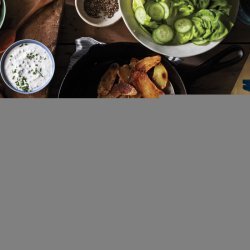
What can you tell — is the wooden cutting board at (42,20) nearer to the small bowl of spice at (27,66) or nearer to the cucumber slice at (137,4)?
the small bowl of spice at (27,66)

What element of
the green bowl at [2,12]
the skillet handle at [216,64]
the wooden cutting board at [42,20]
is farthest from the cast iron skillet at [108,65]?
the green bowl at [2,12]

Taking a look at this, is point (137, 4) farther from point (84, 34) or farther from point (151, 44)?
point (84, 34)

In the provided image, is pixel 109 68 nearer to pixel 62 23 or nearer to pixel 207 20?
pixel 62 23

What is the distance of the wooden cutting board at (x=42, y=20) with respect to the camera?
1676 millimetres

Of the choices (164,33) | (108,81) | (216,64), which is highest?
(164,33)

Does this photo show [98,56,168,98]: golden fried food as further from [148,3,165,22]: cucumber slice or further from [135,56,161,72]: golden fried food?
[148,3,165,22]: cucumber slice

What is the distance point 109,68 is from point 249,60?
485mm

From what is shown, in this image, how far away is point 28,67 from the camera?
5.43 ft

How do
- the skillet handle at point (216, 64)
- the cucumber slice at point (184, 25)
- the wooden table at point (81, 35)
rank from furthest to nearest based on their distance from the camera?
the wooden table at point (81, 35), the skillet handle at point (216, 64), the cucumber slice at point (184, 25)

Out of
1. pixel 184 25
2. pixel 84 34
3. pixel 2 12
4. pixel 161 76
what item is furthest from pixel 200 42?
pixel 2 12

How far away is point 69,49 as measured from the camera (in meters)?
1.72

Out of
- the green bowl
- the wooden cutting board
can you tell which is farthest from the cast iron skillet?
the green bowl

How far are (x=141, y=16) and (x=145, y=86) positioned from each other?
0.76ft

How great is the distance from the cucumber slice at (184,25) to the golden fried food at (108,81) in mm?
281
